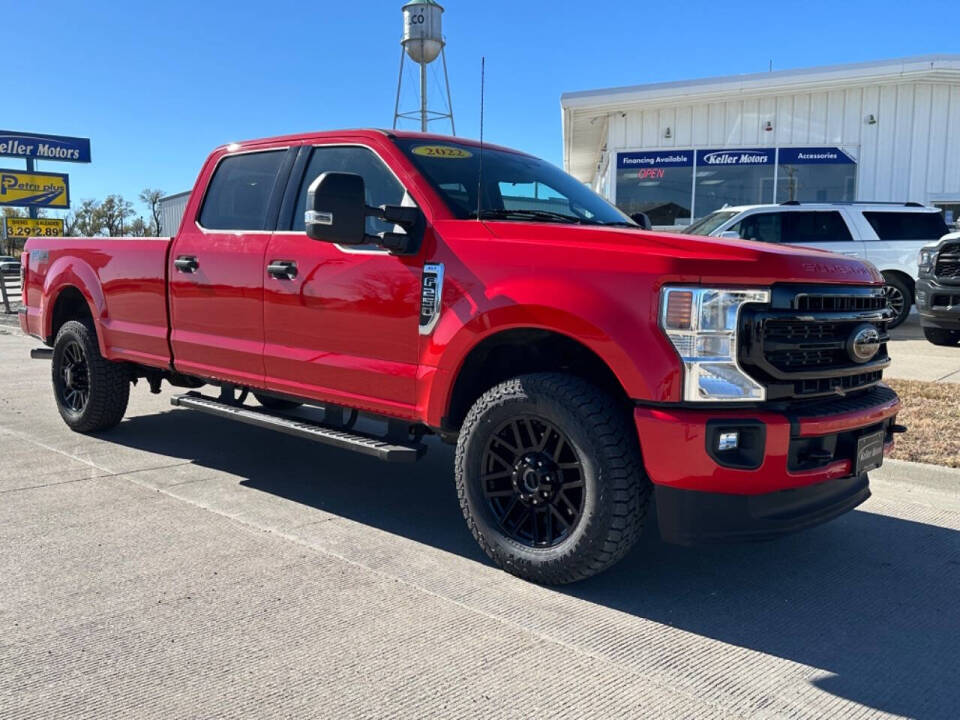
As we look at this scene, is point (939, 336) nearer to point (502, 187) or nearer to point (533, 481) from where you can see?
point (502, 187)

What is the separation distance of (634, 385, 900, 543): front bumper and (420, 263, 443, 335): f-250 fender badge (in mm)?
1113

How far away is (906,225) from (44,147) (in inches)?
1207

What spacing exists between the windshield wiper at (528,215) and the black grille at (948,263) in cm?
700

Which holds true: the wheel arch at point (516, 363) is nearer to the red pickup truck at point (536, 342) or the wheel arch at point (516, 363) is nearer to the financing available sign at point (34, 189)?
the red pickup truck at point (536, 342)

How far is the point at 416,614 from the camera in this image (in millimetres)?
3176

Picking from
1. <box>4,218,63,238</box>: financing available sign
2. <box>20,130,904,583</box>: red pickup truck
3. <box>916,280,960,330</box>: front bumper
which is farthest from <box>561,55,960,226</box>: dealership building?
<box>4,218,63,238</box>: financing available sign

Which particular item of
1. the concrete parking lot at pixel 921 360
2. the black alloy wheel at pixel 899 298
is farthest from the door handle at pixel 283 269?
the black alloy wheel at pixel 899 298

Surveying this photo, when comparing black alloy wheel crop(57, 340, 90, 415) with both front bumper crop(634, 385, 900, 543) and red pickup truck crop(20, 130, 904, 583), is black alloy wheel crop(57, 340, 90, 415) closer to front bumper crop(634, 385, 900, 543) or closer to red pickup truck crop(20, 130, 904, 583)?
red pickup truck crop(20, 130, 904, 583)

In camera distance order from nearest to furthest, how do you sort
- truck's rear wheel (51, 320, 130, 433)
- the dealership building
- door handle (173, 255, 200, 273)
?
door handle (173, 255, 200, 273)
truck's rear wheel (51, 320, 130, 433)
the dealership building

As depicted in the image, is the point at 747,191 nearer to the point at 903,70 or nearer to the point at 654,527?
the point at 903,70

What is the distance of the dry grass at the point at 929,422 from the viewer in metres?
5.40

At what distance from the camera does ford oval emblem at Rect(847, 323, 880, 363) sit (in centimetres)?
334

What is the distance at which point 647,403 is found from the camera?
3.11 metres

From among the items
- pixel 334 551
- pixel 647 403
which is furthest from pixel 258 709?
pixel 647 403
